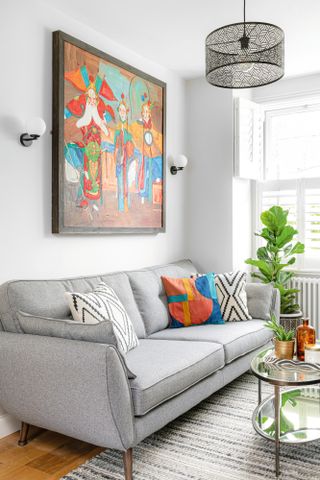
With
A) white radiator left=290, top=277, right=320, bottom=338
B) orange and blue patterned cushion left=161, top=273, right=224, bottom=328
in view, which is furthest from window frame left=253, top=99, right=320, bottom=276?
orange and blue patterned cushion left=161, top=273, right=224, bottom=328

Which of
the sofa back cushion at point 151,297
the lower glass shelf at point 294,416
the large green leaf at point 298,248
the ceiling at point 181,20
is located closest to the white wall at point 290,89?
the ceiling at point 181,20

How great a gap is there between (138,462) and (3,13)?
103 inches

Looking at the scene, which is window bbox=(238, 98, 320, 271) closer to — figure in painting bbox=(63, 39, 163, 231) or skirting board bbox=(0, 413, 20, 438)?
figure in painting bbox=(63, 39, 163, 231)

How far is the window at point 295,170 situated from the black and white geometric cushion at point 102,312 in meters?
2.48

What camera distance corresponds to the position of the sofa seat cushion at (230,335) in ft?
10.5

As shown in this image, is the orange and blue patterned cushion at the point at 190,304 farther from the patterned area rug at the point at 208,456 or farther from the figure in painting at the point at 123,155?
the patterned area rug at the point at 208,456

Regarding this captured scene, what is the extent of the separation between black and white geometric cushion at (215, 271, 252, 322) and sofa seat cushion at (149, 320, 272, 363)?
0.08m

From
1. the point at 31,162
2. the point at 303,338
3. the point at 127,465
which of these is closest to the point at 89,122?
the point at 31,162

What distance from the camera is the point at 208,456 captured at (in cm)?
244

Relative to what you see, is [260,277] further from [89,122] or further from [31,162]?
[31,162]

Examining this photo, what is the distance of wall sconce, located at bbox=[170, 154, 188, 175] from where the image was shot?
4.47 meters

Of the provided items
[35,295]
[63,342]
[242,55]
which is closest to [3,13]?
[242,55]

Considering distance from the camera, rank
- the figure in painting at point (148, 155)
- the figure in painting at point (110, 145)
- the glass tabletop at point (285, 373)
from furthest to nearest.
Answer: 1. the figure in painting at point (148, 155)
2. the figure in painting at point (110, 145)
3. the glass tabletop at point (285, 373)

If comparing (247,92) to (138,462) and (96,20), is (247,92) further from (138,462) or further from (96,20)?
(138,462)
